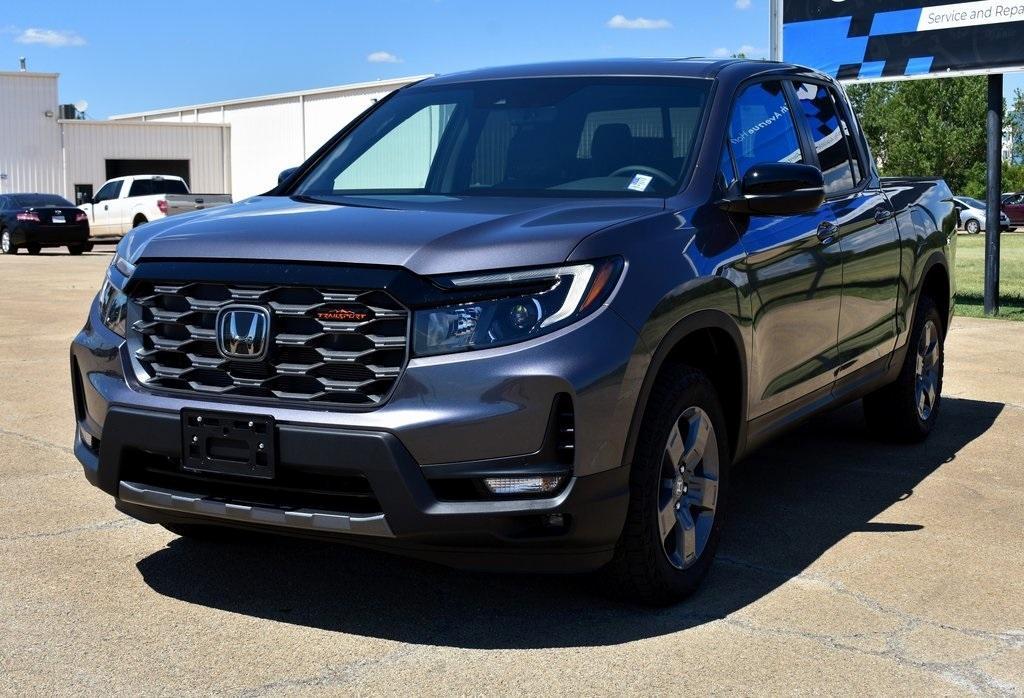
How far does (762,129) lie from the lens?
210 inches

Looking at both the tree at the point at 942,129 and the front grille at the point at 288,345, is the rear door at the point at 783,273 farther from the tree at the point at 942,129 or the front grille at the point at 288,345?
the tree at the point at 942,129

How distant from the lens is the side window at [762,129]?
508cm

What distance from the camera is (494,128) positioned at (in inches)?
213

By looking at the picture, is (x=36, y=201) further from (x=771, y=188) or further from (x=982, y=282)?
(x=771, y=188)

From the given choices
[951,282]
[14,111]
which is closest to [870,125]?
[14,111]

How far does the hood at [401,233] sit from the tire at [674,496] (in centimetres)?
63

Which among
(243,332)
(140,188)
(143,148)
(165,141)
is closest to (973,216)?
(140,188)

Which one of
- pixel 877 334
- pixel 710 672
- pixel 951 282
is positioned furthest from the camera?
pixel 951 282

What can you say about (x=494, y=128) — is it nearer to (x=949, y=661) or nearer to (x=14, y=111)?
(x=949, y=661)

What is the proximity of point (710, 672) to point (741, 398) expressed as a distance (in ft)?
4.19

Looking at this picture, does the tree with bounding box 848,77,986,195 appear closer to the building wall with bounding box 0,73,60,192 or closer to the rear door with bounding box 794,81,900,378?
the building wall with bounding box 0,73,60,192

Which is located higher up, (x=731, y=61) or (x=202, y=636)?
(x=731, y=61)

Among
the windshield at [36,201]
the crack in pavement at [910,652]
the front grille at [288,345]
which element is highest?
the windshield at [36,201]

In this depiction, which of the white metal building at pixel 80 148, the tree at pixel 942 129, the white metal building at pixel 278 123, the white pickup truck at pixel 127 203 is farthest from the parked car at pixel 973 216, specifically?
the white metal building at pixel 80 148
